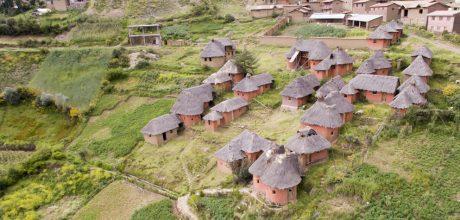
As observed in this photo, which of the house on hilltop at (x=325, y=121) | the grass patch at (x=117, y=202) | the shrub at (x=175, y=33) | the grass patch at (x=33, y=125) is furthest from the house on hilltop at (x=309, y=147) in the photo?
the shrub at (x=175, y=33)

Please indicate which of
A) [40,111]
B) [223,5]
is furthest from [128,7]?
[40,111]

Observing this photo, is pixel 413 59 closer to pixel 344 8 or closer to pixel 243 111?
pixel 243 111

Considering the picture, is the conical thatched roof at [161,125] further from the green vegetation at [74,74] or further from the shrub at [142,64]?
the shrub at [142,64]

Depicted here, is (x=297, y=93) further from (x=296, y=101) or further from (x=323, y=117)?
(x=323, y=117)

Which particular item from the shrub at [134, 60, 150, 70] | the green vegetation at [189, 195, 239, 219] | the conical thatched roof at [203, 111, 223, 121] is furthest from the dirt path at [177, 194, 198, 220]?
the shrub at [134, 60, 150, 70]

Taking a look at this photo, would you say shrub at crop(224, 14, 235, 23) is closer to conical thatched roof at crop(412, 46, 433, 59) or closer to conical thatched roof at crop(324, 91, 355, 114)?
conical thatched roof at crop(412, 46, 433, 59)

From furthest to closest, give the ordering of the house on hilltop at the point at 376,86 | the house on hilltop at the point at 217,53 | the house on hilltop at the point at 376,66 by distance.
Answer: the house on hilltop at the point at 217,53
the house on hilltop at the point at 376,66
the house on hilltop at the point at 376,86

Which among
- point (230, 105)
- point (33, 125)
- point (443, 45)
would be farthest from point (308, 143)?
point (33, 125)
